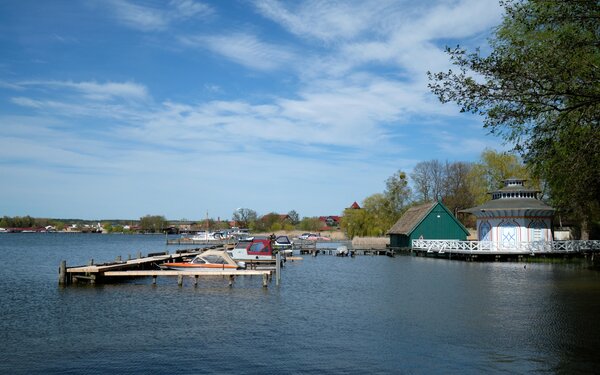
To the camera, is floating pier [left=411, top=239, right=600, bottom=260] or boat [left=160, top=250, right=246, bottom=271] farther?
floating pier [left=411, top=239, right=600, bottom=260]

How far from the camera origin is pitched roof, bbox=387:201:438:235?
6844cm

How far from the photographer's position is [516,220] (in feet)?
188

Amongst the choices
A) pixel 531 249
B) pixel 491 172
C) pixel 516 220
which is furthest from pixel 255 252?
pixel 491 172

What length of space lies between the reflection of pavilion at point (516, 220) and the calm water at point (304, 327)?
21.1 meters

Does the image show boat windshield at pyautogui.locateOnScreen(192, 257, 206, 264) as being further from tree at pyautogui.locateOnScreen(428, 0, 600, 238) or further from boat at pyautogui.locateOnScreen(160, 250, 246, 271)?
tree at pyautogui.locateOnScreen(428, 0, 600, 238)

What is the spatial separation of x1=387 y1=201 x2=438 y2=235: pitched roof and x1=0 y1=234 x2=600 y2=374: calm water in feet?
105

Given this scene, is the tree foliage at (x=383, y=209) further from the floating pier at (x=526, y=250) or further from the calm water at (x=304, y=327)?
the calm water at (x=304, y=327)

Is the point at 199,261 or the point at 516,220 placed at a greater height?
the point at 516,220

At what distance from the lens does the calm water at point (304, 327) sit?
51.9 ft

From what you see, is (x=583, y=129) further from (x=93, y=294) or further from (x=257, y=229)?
(x=257, y=229)

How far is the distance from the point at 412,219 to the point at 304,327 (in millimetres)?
53078

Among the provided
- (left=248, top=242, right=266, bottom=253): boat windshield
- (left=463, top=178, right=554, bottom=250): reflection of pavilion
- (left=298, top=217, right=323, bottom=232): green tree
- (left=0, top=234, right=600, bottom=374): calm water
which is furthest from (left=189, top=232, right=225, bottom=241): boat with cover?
(left=0, top=234, right=600, bottom=374): calm water

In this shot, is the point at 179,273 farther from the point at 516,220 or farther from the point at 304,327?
the point at 516,220

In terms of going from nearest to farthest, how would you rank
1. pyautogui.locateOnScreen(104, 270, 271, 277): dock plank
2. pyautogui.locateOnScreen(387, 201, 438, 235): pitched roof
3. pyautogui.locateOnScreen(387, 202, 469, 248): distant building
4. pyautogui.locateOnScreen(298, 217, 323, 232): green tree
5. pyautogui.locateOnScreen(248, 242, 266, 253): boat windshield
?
1. pyautogui.locateOnScreen(104, 270, 271, 277): dock plank
2. pyautogui.locateOnScreen(248, 242, 266, 253): boat windshield
3. pyautogui.locateOnScreen(387, 202, 469, 248): distant building
4. pyautogui.locateOnScreen(387, 201, 438, 235): pitched roof
5. pyautogui.locateOnScreen(298, 217, 323, 232): green tree
